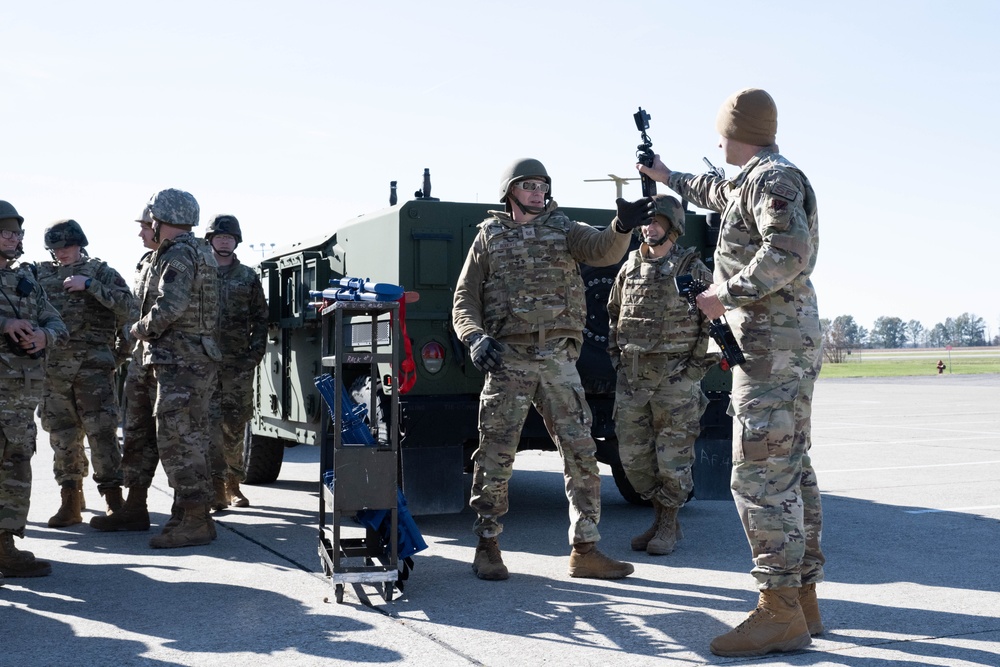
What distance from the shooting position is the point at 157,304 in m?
6.48

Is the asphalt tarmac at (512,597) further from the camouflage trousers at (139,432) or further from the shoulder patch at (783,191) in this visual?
the shoulder patch at (783,191)

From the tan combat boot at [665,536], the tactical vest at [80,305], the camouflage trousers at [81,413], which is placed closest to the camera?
the tan combat boot at [665,536]

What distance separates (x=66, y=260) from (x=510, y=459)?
12.8ft

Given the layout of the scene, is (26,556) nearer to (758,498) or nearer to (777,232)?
(758,498)

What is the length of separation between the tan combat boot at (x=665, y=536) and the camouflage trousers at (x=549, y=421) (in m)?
0.75

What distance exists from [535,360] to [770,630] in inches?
76.5

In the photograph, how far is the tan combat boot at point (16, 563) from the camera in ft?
18.2

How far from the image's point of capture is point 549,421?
5496 millimetres

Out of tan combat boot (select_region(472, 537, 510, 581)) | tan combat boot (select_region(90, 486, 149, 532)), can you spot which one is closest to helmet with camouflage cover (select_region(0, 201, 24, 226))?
tan combat boot (select_region(90, 486, 149, 532))

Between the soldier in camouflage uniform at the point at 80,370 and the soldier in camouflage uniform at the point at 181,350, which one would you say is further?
the soldier in camouflage uniform at the point at 80,370

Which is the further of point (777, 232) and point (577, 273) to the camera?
point (577, 273)

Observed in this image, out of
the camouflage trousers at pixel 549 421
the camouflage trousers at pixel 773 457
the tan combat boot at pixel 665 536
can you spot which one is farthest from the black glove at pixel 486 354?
the tan combat boot at pixel 665 536

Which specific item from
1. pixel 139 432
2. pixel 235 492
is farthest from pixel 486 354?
pixel 235 492

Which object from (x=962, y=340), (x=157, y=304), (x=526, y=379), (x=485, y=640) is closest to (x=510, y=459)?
(x=526, y=379)
